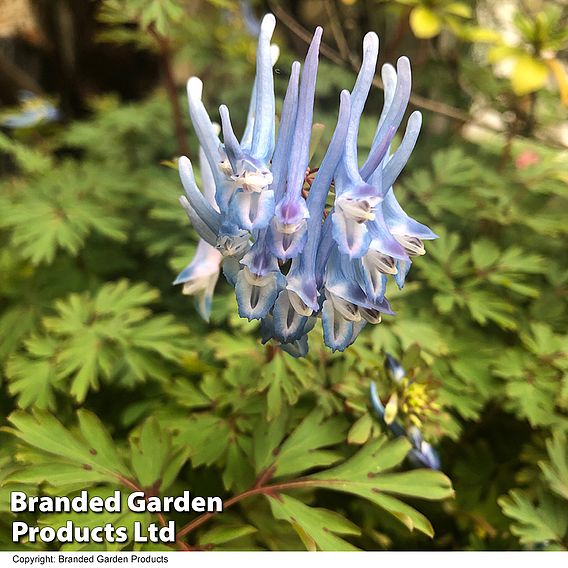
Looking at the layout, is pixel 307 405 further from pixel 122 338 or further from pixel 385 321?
pixel 122 338

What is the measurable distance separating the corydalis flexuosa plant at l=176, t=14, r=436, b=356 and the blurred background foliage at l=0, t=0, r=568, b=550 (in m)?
0.32

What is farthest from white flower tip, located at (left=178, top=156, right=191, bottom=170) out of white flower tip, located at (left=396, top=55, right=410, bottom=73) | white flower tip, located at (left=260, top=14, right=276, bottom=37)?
white flower tip, located at (left=396, top=55, right=410, bottom=73)

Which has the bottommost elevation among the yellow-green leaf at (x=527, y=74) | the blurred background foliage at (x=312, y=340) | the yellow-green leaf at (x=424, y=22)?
the blurred background foliage at (x=312, y=340)

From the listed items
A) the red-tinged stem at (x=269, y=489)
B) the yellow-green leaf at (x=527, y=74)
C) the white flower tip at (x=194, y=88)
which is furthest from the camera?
the yellow-green leaf at (x=527, y=74)

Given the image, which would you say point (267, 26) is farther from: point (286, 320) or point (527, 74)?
point (527, 74)

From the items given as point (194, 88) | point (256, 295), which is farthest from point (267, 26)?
point (256, 295)

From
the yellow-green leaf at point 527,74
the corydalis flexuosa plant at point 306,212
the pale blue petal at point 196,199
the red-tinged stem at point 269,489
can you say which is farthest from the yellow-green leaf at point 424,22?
the red-tinged stem at point 269,489

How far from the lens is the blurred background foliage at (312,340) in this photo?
1.16 m

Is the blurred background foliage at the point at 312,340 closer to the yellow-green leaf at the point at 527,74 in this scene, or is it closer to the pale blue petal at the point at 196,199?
the yellow-green leaf at the point at 527,74

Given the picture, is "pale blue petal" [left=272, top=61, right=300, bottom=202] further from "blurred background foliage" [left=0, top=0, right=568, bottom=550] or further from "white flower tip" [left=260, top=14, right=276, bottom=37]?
"blurred background foliage" [left=0, top=0, right=568, bottom=550]

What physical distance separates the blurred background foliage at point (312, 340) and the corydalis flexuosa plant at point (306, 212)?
318 mm

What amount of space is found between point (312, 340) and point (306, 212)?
507 millimetres

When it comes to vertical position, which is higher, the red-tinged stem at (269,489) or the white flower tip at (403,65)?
the white flower tip at (403,65)

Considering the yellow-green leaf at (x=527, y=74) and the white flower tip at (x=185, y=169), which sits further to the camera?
the yellow-green leaf at (x=527, y=74)
